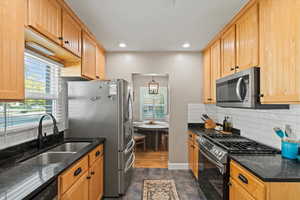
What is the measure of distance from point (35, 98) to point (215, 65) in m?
2.67

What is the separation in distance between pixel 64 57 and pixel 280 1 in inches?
93.1

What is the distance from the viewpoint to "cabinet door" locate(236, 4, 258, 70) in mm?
1892

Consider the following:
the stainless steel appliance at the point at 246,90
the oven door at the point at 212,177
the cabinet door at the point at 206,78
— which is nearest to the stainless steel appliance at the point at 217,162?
the oven door at the point at 212,177

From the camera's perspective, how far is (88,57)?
280 cm

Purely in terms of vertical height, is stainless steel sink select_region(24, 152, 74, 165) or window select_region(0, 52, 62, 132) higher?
window select_region(0, 52, 62, 132)

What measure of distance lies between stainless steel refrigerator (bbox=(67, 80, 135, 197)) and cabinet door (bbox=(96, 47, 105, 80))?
67cm

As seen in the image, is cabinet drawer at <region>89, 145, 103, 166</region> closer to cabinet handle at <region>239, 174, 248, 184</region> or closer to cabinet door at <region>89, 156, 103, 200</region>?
cabinet door at <region>89, 156, 103, 200</region>

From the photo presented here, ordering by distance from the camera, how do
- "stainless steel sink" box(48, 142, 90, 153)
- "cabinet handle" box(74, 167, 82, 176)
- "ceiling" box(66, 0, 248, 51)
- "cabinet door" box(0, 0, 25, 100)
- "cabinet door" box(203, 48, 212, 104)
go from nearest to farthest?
"cabinet door" box(0, 0, 25, 100)
"cabinet handle" box(74, 167, 82, 176)
"ceiling" box(66, 0, 248, 51)
"stainless steel sink" box(48, 142, 90, 153)
"cabinet door" box(203, 48, 212, 104)

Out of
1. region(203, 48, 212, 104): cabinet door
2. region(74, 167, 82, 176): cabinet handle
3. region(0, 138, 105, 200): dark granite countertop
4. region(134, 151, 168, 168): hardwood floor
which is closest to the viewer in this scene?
region(0, 138, 105, 200): dark granite countertop

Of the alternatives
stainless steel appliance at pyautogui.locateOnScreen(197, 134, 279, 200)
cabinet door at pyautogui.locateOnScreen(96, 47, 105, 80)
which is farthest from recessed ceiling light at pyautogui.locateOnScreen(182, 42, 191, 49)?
stainless steel appliance at pyautogui.locateOnScreen(197, 134, 279, 200)

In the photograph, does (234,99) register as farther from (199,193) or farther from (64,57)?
(64,57)

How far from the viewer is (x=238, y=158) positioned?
1663 mm

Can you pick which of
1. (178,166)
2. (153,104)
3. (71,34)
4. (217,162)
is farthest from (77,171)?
(153,104)

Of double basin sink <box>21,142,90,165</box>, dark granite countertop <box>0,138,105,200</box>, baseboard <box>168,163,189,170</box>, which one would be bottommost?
baseboard <box>168,163,189,170</box>
